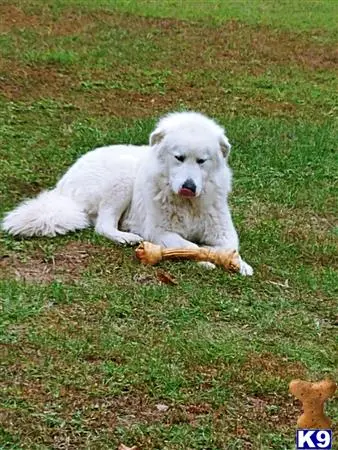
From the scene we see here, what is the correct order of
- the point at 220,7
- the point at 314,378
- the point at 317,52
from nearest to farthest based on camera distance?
1. the point at 314,378
2. the point at 317,52
3. the point at 220,7

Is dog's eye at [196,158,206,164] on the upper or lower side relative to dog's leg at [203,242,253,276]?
upper

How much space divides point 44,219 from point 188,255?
3.24ft

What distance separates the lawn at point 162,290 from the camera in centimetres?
402

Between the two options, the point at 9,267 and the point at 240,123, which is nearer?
the point at 9,267

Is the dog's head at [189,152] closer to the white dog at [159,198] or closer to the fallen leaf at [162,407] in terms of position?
the white dog at [159,198]

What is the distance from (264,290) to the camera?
5621 millimetres

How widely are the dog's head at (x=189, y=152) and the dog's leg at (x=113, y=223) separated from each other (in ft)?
1.60

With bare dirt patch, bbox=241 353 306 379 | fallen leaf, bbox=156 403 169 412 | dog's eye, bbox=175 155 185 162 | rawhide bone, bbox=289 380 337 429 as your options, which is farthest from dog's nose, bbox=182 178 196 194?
rawhide bone, bbox=289 380 337 429

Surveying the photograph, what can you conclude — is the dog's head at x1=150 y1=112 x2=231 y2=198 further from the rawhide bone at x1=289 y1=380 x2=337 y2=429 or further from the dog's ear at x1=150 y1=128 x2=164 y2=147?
the rawhide bone at x1=289 y1=380 x2=337 y2=429

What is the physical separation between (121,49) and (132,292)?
8278 mm

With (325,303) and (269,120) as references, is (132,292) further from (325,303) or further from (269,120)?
(269,120)

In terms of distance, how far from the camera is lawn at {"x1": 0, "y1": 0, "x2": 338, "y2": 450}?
4.02 m

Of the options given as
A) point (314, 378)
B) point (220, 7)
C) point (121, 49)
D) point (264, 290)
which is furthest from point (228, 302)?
point (220, 7)

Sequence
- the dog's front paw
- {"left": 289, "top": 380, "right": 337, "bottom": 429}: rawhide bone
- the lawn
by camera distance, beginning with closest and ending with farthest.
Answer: {"left": 289, "top": 380, "right": 337, "bottom": 429}: rawhide bone → the lawn → the dog's front paw
